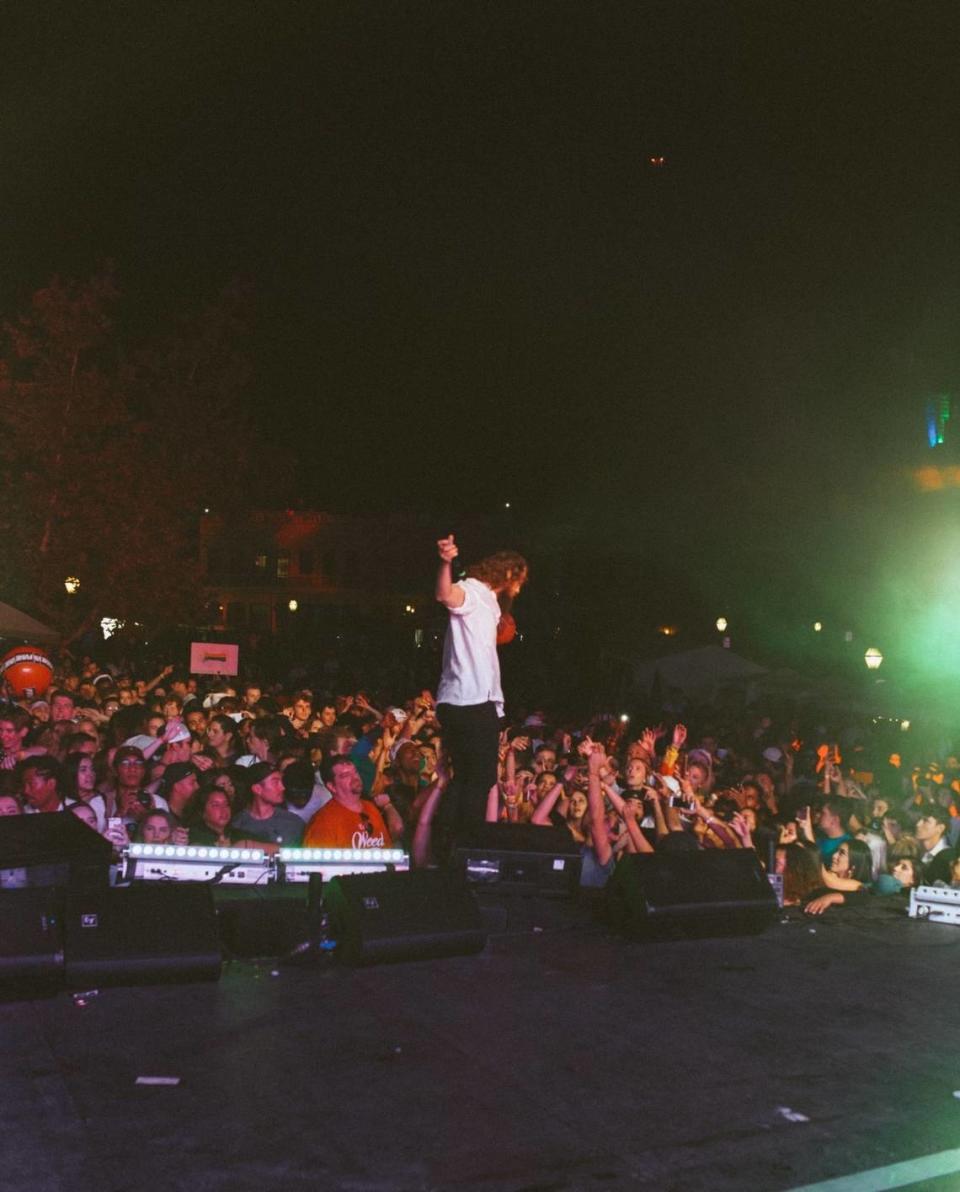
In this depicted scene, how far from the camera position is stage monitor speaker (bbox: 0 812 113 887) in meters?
4.89

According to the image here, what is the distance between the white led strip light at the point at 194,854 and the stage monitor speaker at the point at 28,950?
927mm

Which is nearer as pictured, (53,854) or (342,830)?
(53,854)

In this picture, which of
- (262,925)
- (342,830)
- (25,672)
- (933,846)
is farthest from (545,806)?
(25,672)

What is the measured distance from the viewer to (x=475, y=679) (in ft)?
19.6

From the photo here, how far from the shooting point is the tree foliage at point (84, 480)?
79.3ft

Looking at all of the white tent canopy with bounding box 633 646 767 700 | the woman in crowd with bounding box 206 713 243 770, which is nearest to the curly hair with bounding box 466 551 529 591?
the woman in crowd with bounding box 206 713 243 770

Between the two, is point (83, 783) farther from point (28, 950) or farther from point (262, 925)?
point (28, 950)

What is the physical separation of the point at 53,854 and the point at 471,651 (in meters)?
2.20

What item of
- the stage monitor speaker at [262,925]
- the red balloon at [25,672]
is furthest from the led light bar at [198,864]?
the red balloon at [25,672]

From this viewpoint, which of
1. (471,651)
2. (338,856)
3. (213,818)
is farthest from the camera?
(213,818)

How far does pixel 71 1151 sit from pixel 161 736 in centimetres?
789

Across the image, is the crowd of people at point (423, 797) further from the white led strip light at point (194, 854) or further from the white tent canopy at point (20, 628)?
the white tent canopy at point (20, 628)

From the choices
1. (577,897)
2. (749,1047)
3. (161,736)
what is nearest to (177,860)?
(577,897)

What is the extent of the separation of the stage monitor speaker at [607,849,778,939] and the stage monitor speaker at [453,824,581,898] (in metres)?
0.56
